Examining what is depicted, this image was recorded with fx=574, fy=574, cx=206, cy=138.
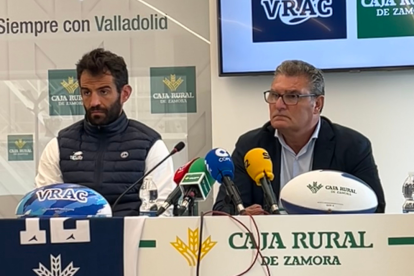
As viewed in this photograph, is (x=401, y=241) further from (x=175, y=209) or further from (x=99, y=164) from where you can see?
(x=99, y=164)

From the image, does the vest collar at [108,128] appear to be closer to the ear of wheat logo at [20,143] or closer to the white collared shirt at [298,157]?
the white collared shirt at [298,157]

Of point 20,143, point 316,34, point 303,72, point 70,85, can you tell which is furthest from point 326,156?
point 20,143

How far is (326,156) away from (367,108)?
3.44 feet

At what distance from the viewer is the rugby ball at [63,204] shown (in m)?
1.40

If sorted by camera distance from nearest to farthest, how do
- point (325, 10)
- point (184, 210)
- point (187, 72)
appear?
point (184, 210) < point (325, 10) < point (187, 72)

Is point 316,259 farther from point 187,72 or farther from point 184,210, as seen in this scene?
point 187,72

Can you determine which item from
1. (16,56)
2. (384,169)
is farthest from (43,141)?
(384,169)

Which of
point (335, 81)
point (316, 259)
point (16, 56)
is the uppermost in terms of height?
point (16, 56)

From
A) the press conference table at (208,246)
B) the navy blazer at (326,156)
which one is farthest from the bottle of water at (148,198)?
the navy blazer at (326,156)

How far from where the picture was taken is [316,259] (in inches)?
51.4

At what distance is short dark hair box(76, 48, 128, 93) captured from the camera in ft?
7.66

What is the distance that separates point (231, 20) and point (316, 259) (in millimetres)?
2046

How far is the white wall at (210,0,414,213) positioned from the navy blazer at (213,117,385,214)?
82 cm

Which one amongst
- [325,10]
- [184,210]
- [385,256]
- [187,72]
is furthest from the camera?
[187,72]
